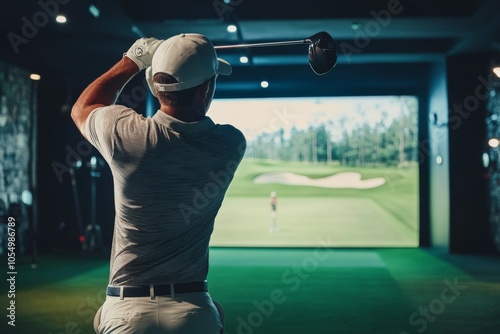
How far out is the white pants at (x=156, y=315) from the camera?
1.19 metres

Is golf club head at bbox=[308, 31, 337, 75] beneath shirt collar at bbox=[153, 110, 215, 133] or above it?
above

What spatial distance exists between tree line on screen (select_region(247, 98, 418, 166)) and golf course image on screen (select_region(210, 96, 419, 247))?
17 mm

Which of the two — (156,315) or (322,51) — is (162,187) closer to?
(156,315)

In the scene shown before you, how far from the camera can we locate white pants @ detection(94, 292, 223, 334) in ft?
3.90

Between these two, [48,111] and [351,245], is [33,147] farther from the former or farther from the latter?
[351,245]

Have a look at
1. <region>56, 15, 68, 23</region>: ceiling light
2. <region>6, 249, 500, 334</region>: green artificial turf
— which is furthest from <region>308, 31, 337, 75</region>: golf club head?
<region>56, 15, 68, 23</region>: ceiling light

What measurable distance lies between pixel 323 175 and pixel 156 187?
32.5ft

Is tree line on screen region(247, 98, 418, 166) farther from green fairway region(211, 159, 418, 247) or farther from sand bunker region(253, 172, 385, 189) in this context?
sand bunker region(253, 172, 385, 189)

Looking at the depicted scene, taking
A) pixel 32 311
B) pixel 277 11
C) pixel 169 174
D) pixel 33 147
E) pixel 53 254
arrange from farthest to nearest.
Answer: pixel 33 147, pixel 53 254, pixel 277 11, pixel 32 311, pixel 169 174

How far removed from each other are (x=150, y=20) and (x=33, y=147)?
380cm

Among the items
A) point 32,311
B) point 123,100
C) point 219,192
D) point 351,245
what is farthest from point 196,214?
point 351,245

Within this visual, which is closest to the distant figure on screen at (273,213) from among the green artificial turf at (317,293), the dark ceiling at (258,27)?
the green artificial turf at (317,293)

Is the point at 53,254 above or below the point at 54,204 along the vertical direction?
below

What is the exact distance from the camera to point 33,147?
989 cm
